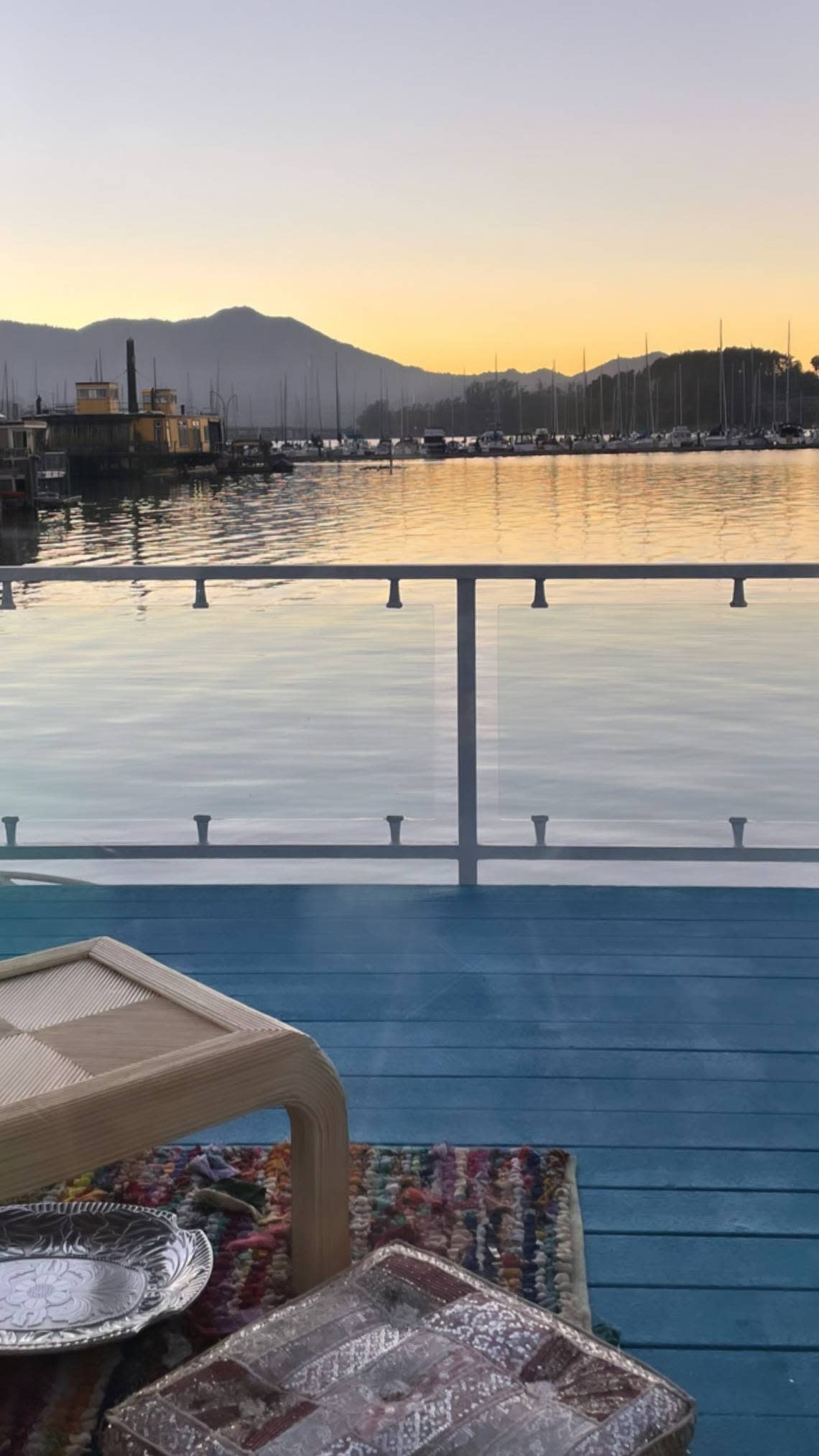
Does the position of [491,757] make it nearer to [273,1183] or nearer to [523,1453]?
[273,1183]

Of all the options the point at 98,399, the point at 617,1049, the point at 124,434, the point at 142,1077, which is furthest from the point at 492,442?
the point at 142,1077

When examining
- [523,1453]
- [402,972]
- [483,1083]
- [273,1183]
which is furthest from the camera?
[402,972]

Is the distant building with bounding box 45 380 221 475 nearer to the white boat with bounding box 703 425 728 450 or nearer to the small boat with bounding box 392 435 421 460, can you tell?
the small boat with bounding box 392 435 421 460

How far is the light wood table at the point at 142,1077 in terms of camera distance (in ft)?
4.72

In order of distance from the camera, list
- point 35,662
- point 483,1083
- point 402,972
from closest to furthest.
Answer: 1. point 483,1083
2. point 402,972
3. point 35,662

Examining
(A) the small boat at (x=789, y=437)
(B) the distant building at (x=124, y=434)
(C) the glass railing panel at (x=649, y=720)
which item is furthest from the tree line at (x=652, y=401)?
(C) the glass railing panel at (x=649, y=720)

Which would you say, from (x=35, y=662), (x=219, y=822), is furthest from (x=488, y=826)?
(x=35, y=662)

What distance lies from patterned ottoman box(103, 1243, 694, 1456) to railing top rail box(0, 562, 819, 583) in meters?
2.46

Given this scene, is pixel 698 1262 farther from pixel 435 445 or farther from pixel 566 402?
pixel 435 445

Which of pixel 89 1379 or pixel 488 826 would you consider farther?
pixel 488 826

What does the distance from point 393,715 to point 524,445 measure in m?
62.9

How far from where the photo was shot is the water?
3.81 m

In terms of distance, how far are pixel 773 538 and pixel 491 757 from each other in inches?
1427

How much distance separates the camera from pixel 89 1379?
1.67 metres
